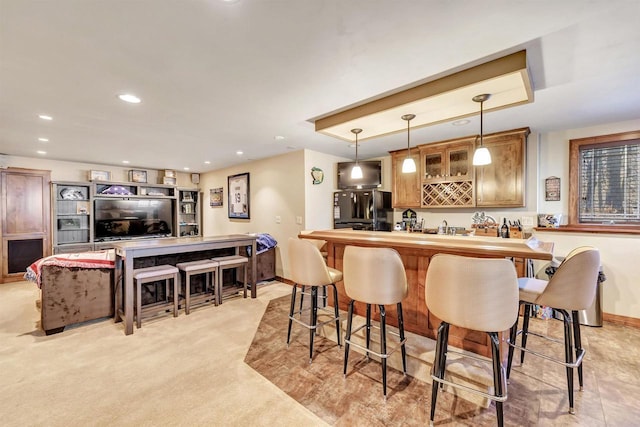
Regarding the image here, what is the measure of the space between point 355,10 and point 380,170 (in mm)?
3915

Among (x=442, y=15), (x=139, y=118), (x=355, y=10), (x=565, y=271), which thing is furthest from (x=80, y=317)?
(x=565, y=271)

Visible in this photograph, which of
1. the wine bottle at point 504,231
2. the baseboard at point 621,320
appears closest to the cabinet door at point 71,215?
the wine bottle at point 504,231

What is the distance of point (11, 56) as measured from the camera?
1.81 m

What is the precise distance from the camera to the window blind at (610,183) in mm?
3229

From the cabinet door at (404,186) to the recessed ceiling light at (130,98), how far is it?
12.3 ft

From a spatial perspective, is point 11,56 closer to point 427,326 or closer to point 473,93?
point 473,93

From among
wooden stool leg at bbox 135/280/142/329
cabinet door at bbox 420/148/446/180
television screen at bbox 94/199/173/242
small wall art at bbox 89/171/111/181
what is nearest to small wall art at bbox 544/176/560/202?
cabinet door at bbox 420/148/446/180

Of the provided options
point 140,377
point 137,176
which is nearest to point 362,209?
point 140,377

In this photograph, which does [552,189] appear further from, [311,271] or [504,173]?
[311,271]

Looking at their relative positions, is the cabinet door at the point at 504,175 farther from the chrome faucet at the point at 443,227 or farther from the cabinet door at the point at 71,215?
the cabinet door at the point at 71,215

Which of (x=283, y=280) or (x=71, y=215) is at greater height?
(x=71, y=215)

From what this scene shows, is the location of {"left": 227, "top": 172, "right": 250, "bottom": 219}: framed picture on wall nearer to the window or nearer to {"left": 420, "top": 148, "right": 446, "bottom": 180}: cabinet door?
{"left": 420, "top": 148, "right": 446, "bottom": 180}: cabinet door

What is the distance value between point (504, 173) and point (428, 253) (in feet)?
7.55

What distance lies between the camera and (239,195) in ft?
19.9
